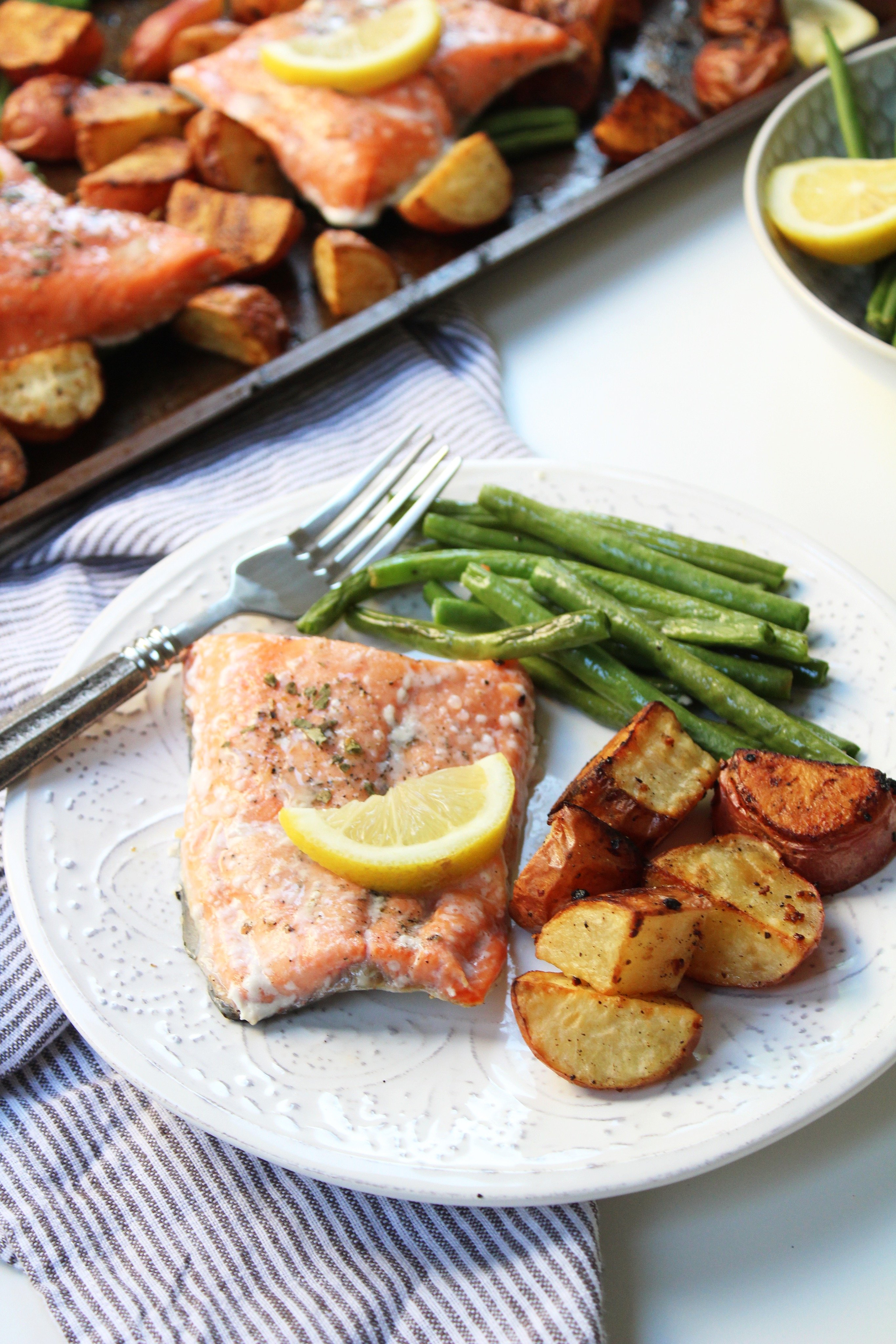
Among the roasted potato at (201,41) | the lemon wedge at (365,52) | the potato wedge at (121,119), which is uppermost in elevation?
the lemon wedge at (365,52)

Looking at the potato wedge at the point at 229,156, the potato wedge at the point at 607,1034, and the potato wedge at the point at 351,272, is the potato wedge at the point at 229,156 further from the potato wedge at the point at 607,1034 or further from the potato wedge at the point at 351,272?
the potato wedge at the point at 607,1034

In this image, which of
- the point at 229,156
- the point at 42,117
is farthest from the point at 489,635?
the point at 42,117

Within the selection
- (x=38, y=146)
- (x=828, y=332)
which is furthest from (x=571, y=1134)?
(x=38, y=146)

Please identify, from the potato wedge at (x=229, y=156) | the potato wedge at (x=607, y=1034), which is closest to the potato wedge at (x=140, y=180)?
the potato wedge at (x=229, y=156)

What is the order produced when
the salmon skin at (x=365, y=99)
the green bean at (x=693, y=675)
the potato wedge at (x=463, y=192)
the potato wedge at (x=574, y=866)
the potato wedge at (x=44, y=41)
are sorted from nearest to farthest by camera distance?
the potato wedge at (x=574, y=866), the green bean at (x=693, y=675), the potato wedge at (x=463, y=192), the salmon skin at (x=365, y=99), the potato wedge at (x=44, y=41)

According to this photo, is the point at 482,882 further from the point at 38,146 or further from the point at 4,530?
the point at 38,146

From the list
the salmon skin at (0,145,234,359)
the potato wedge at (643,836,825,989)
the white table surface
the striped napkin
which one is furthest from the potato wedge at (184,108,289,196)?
the potato wedge at (643,836,825,989)

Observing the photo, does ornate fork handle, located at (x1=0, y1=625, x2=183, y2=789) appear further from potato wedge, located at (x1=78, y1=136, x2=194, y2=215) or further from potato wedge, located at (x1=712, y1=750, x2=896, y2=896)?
potato wedge, located at (x1=78, y1=136, x2=194, y2=215)
